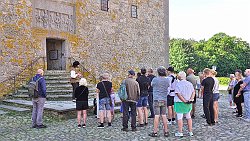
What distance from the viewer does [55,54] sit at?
15570 millimetres

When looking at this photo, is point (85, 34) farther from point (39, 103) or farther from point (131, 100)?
point (131, 100)

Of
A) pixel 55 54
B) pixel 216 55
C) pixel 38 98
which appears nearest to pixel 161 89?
pixel 38 98

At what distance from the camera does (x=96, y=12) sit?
55.2 ft

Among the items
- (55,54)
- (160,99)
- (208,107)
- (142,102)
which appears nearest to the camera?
(160,99)

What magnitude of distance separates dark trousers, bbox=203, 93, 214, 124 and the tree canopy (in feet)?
152

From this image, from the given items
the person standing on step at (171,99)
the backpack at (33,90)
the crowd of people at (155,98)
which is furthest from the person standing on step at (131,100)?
the backpack at (33,90)

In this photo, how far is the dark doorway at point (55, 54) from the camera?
15.3 meters

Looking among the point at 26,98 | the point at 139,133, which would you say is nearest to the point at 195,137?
the point at 139,133

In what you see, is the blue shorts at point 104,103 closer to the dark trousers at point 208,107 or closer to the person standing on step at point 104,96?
→ the person standing on step at point 104,96

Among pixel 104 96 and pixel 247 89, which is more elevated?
pixel 247 89

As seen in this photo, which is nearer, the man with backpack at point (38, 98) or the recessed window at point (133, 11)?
the man with backpack at point (38, 98)

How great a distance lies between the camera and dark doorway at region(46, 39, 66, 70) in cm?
1532

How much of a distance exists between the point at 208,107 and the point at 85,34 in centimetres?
971

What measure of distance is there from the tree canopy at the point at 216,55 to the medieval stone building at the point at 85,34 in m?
34.5
